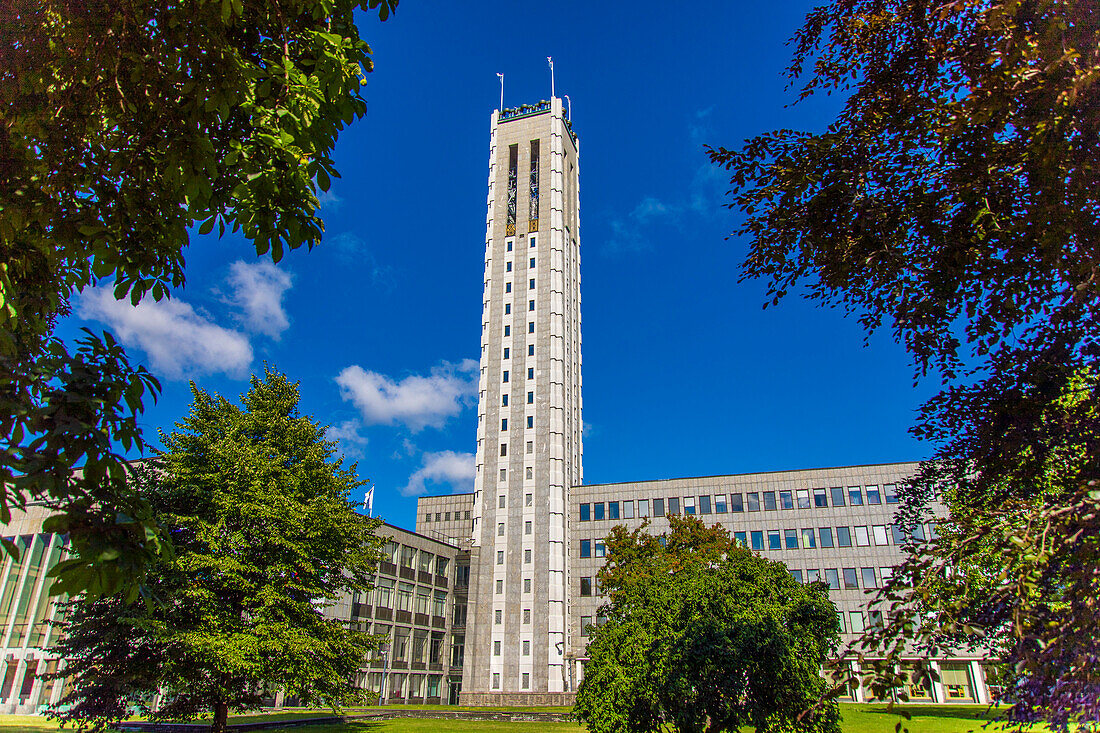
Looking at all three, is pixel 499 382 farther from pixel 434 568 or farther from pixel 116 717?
pixel 116 717

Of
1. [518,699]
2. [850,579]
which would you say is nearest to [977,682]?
[850,579]

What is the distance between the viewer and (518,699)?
58469 mm

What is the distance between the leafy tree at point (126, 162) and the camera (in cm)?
417

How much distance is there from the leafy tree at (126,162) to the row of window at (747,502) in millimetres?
67111

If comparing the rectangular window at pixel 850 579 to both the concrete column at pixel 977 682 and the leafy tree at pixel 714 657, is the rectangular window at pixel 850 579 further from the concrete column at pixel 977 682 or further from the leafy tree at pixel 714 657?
the leafy tree at pixel 714 657

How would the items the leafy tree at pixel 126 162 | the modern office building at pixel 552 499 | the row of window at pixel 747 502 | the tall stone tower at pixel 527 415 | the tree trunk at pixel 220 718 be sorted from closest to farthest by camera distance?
the leafy tree at pixel 126 162 → the tree trunk at pixel 220 718 → the modern office building at pixel 552 499 → the tall stone tower at pixel 527 415 → the row of window at pixel 747 502

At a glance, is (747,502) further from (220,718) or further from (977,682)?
(220,718)

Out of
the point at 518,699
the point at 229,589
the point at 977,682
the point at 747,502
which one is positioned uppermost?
the point at 747,502

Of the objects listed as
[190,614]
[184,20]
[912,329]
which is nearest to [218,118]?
[184,20]

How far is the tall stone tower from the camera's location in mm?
63688

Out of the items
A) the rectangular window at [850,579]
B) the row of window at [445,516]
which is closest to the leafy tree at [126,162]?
the rectangular window at [850,579]

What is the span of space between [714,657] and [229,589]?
1749 centimetres

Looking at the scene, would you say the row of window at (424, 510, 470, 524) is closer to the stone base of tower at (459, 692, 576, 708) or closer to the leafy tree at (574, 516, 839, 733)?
the stone base of tower at (459, 692, 576, 708)

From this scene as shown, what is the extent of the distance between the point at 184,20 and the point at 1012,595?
762cm
